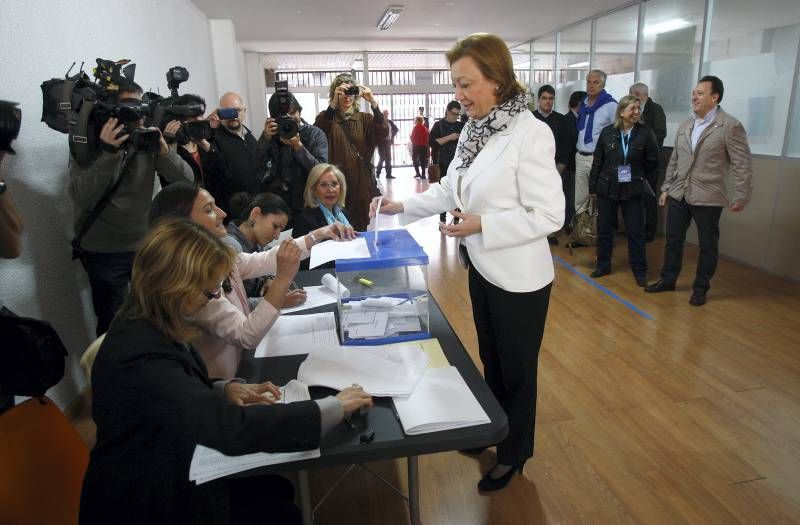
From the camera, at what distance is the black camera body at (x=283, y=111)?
2.99 m

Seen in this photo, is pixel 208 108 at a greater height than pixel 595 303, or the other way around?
pixel 208 108

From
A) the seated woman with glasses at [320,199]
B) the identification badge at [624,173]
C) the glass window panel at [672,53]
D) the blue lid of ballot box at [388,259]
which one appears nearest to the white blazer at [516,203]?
the blue lid of ballot box at [388,259]

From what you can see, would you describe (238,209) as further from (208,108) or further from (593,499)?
(208,108)

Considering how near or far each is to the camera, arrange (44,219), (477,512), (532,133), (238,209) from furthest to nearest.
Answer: (238,209) < (44,219) < (477,512) < (532,133)

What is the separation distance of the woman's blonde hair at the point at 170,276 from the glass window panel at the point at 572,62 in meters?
7.29

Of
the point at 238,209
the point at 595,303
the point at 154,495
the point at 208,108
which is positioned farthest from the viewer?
the point at 208,108

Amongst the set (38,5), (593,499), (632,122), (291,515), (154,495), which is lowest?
(593,499)

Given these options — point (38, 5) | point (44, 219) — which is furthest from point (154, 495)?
point (38, 5)

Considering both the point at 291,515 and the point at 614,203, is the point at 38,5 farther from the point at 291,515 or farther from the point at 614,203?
the point at 614,203

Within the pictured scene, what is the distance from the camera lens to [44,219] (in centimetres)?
225

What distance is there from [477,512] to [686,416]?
1.15 meters

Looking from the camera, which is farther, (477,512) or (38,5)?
(38,5)

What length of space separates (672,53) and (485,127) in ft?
16.1

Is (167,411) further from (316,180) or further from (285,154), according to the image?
(285,154)
